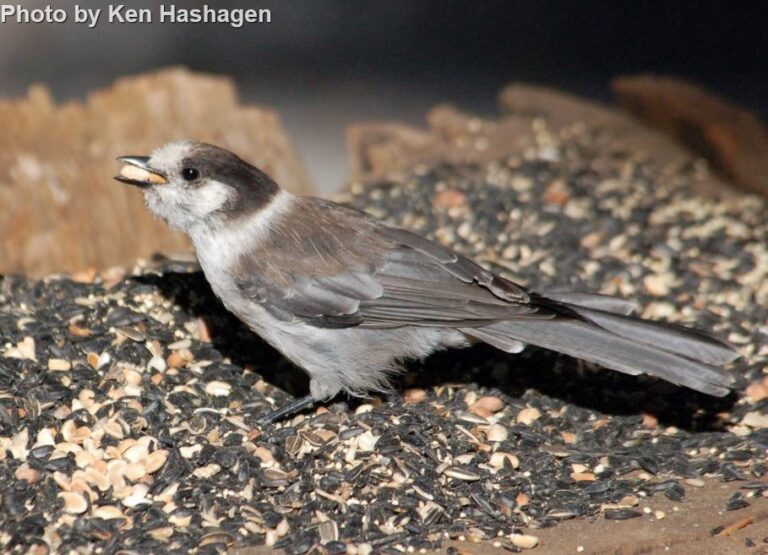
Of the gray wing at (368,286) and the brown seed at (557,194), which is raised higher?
the brown seed at (557,194)

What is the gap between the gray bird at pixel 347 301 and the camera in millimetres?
4836

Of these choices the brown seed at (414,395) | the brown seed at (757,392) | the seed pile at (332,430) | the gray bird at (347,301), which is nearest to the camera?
the seed pile at (332,430)

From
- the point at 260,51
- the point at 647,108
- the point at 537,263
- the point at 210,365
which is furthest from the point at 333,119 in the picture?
the point at 210,365

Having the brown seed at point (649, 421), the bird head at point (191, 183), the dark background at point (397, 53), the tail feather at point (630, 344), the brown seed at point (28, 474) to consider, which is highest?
the dark background at point (397, 53)

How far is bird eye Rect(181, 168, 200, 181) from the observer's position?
4.89 meters

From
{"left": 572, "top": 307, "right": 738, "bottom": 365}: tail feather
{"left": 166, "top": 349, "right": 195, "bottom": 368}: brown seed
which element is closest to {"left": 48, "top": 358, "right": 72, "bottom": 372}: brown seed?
{"left": 166, "top": 349, "right": 195, "bottom": 368}: brown seed

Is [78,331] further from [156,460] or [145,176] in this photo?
[156,460]

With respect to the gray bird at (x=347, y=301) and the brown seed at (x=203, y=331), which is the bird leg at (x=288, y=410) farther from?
the brown seed at (x=203, y=331)

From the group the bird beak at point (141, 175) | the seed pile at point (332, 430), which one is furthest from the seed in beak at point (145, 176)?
the seed pile at point (332, 430)

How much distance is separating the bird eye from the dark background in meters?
4.77

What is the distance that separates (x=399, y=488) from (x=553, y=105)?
4.91 meters

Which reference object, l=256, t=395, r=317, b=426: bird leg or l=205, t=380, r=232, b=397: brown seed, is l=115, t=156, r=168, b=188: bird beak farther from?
l=256, t=395, r=317, b=426: bird leg

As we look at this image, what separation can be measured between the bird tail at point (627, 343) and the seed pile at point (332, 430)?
1.20ft

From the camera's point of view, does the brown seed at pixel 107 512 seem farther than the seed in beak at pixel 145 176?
No
